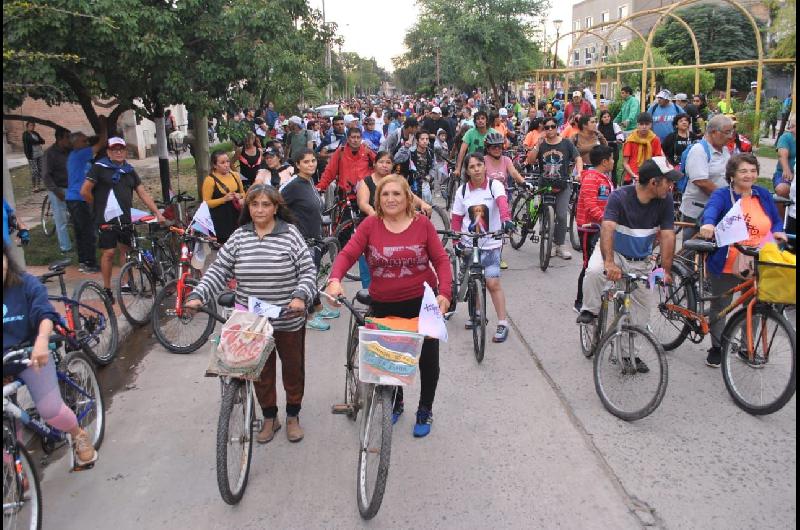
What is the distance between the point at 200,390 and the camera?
5.77 m

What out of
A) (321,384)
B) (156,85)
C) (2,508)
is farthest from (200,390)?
(156,85)

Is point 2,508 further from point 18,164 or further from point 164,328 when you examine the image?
point 18,164

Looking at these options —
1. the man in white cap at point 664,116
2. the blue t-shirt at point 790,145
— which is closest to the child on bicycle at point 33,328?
the blue t-shirt at point 790,145

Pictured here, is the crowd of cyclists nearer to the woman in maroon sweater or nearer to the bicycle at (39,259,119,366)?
the woman in maroon sweater

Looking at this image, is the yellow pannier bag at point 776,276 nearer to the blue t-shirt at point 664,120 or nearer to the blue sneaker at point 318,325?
the blue sneaker at point 318,325

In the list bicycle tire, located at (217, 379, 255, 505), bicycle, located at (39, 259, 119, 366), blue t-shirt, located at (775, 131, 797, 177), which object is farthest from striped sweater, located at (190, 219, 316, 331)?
blue t-shirt, located at (775, 131, 797, 177)

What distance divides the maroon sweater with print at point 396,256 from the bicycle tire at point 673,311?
2290 millimetres

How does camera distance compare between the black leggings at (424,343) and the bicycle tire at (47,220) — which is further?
the bicycle tire at (47,220)

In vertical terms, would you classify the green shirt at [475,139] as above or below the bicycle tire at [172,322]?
above

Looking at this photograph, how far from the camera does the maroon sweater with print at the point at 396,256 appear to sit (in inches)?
173

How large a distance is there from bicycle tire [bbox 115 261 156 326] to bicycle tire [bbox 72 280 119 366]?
0.45 m

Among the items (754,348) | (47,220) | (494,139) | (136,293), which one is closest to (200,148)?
(47,220)

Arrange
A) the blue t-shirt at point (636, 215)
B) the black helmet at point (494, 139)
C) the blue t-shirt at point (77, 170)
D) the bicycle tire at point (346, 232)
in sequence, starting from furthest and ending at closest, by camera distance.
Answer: the bicycle tire at point (346, 232), the blue t-shirt at point (77, 170), the black helmet at point (494, 139), the blue t-shirt at point (636, 215)

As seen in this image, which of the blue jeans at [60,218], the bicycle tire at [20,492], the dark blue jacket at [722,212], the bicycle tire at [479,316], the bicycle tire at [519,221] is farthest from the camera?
the bicycle tire at [519,221]
